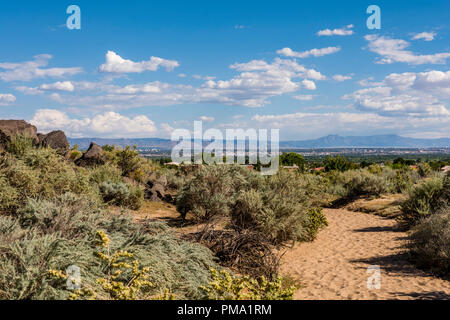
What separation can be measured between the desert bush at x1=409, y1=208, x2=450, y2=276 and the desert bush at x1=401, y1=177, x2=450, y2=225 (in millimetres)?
4214

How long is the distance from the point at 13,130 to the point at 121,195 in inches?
210

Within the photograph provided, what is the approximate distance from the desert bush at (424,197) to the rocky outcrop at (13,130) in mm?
16329

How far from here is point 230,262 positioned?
25.8ft

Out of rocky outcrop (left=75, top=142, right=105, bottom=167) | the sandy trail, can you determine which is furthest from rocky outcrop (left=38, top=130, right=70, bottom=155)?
the sandy trail

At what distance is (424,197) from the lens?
1336 cm

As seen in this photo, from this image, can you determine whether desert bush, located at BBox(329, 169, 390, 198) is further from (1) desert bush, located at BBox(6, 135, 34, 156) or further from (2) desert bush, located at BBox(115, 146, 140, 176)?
(1) desert bush, located at BBox(6, 135, 34, 156)

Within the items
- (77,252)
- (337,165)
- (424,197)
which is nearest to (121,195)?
(77,252)

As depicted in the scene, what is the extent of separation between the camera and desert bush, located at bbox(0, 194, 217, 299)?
13.2ft

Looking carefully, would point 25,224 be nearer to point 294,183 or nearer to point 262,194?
point 262,194

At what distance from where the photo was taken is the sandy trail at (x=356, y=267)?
6676mm

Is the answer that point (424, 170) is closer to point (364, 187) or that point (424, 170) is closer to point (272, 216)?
point (364, 187)

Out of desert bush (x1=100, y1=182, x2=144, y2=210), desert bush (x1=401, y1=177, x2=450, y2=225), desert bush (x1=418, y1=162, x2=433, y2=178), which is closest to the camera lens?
desert bush (x1=401, y1=177, x2=450, y2=225)
